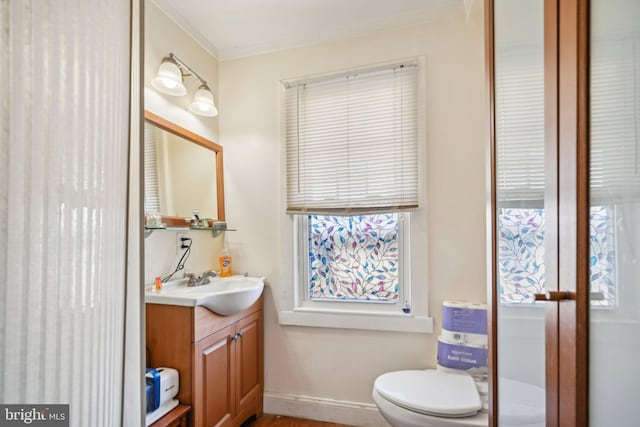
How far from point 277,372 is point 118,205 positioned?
175cm

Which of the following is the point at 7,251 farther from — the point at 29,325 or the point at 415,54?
the point at 415,54

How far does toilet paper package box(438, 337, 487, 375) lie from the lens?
164cm

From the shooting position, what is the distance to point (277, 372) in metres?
2.11

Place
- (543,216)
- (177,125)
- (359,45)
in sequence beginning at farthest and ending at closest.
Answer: (359,45) < (177,125) < (543,216)

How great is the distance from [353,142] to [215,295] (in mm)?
1206

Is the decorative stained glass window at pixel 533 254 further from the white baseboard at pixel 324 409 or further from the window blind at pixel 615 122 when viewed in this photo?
the white baseboard at pixel 324 409

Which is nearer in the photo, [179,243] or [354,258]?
[179,243]

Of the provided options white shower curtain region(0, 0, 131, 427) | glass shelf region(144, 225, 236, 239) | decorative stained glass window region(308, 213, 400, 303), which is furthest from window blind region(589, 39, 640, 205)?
glass shelf region(144, 225, 236, 239)

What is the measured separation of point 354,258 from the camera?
2.07 meters

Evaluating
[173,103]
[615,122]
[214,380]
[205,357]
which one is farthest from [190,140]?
[615,122]

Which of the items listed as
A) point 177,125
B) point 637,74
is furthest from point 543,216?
point 177,125

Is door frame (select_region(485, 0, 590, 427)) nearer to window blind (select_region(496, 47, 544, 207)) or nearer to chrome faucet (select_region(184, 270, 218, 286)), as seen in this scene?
window blind (select_region(496, 47, 544, 207))

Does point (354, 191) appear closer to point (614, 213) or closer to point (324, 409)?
point (324, 409)

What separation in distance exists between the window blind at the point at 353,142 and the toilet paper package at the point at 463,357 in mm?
807
